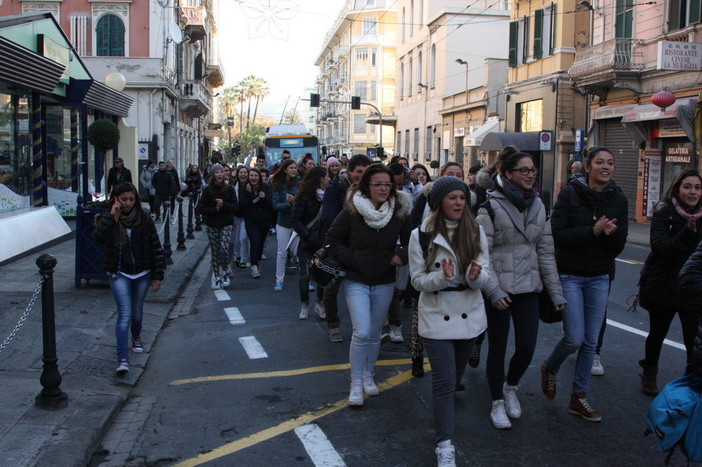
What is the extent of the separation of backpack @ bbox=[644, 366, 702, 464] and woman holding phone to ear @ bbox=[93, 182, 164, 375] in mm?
4318

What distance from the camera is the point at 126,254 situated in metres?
6.15

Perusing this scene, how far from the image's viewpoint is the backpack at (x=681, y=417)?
3.26 m

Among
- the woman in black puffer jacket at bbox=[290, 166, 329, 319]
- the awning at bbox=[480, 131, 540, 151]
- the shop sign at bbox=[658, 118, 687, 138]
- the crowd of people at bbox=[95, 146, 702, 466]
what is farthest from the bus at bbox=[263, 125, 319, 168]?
the crowd of people at bbox=[95, 146, 702, 466]

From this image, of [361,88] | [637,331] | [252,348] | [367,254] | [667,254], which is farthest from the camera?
[361,88]

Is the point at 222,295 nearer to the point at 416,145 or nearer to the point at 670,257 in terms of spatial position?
the point at 670,257

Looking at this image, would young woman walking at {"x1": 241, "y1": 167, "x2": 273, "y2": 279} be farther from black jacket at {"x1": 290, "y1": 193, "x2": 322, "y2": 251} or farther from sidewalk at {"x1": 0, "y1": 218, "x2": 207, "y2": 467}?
black jacket at {"x1": 290, "y1": 193, "x2": 322, "y2": 251}

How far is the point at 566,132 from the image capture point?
2789cm

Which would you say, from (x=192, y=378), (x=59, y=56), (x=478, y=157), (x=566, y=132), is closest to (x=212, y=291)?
(x=192, y=378)

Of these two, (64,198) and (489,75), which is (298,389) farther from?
(489,75)

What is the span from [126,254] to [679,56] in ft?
56.3

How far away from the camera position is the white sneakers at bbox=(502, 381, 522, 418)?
500 centimetres

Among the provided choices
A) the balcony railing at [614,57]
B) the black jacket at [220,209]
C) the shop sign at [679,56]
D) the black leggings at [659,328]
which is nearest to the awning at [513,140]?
the balcony railing at [614,57]

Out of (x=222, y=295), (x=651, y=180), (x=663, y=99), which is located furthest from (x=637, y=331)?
(x=651, y=180)

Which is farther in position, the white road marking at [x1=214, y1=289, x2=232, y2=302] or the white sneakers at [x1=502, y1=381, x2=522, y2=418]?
the white road marking at [x1=214, y1=289, x2=232, y2=302]
